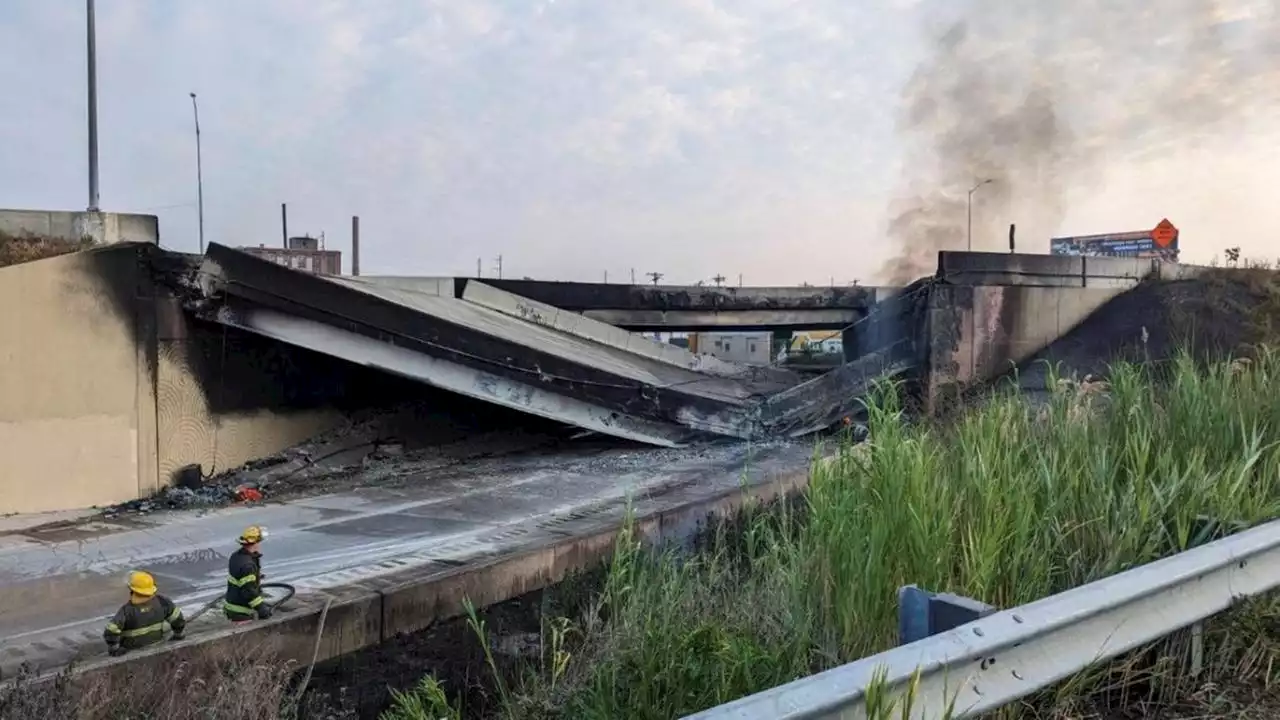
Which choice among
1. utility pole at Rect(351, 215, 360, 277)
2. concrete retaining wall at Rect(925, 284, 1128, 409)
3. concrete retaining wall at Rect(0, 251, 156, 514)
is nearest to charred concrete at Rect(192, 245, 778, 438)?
concrete retaining wall at Rect(0, 251, 156, 514)

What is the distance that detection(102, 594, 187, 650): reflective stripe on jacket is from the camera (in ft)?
16.2

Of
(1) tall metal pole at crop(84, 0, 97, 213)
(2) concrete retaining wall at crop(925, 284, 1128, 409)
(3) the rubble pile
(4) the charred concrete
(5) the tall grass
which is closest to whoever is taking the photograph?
(5) the tall grass

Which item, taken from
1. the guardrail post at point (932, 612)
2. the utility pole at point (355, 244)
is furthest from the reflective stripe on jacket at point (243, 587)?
the utility pole at point (355, 244)

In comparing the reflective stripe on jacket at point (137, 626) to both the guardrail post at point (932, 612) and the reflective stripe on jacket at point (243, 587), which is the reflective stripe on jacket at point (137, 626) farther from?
the guardrail post at point (932, 612)

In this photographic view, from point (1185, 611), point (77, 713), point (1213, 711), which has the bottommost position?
point (77, 713)

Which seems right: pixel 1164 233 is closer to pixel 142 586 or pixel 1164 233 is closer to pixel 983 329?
pixel 983 329

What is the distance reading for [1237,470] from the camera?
3.56m

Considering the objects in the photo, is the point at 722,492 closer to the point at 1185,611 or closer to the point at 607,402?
the point at 607,402

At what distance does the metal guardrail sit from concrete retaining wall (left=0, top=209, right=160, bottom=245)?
42.5ft

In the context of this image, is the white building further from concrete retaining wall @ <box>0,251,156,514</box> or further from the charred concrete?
concrete retaining wall @ <box>0,251,156,514</box>

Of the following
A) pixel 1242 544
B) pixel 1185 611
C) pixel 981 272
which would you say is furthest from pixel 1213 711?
pixel 981 272

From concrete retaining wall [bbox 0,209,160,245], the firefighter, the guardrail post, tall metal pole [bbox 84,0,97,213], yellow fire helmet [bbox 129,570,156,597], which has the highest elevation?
tall metal pole [bbox 84,0,97,213]

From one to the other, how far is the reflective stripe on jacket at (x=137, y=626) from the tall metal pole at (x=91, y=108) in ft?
41.0

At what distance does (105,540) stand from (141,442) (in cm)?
283
